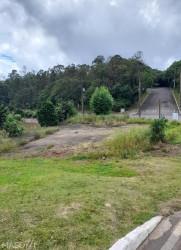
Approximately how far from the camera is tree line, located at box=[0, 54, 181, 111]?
36.0 meters

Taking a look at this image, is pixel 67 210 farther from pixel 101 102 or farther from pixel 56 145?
pixel 101 102

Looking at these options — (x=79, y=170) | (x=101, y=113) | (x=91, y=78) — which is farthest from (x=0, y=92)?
(x=79, y=170)

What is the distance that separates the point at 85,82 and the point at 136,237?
41713 mm

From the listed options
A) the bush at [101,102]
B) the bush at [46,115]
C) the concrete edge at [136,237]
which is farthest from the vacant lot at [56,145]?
the bush at [101,102]

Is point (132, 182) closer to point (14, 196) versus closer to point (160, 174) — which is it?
point (160, 174)

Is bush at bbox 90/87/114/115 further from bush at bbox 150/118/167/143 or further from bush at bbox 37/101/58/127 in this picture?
bush at bbox 150/118/167/143

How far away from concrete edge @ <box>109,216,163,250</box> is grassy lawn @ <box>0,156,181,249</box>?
8 centimetres

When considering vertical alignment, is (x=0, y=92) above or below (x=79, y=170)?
above

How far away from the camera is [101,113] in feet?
65.7

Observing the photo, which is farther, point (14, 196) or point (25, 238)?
point (14, 196)

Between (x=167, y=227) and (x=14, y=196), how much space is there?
90.2 inches

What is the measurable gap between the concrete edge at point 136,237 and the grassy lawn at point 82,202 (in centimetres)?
8

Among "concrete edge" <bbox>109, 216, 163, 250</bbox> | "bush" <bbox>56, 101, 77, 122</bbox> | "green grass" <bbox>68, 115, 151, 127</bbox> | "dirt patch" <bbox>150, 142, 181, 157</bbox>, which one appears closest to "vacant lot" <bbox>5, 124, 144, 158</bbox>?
"dirt patch" <bbox>150, 142, 181, 157</bbox>

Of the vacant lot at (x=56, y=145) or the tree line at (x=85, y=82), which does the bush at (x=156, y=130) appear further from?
the tree line at (x=85, y=82)
